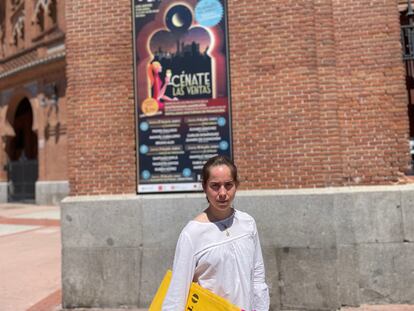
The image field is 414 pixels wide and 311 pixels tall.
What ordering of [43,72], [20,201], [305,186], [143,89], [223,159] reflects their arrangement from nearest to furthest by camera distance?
[223,159] → [305,186] → [143,89] → [43,72] → [20,201]

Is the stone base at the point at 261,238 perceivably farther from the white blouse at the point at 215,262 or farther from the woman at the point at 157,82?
the white blouse at the point at 215,262

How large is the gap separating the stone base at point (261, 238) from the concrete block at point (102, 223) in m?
0.02

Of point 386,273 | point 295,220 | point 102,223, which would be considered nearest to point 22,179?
point 102,223

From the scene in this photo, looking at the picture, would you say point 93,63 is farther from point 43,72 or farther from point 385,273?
point 43,72

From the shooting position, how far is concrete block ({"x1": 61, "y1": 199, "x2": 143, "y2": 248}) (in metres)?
5.80

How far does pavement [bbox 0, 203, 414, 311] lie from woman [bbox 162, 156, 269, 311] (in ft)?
13.3

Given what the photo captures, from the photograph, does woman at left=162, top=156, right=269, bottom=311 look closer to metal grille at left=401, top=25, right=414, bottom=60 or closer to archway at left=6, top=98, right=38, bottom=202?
metal grille at left=401, top=25, right=414, bottom=60

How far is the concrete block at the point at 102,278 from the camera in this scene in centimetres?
574

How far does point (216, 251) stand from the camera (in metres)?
2.15

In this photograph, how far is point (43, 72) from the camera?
2183 centimetres

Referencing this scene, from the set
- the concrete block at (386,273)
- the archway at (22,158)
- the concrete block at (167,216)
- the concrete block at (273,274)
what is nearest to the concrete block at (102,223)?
the concrete block at (167,216)

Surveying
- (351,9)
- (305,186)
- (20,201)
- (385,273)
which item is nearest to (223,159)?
(305,186)

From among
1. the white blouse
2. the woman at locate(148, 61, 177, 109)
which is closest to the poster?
the woman at locate(148, 61, 177, 109)

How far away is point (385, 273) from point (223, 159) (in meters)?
4.74
